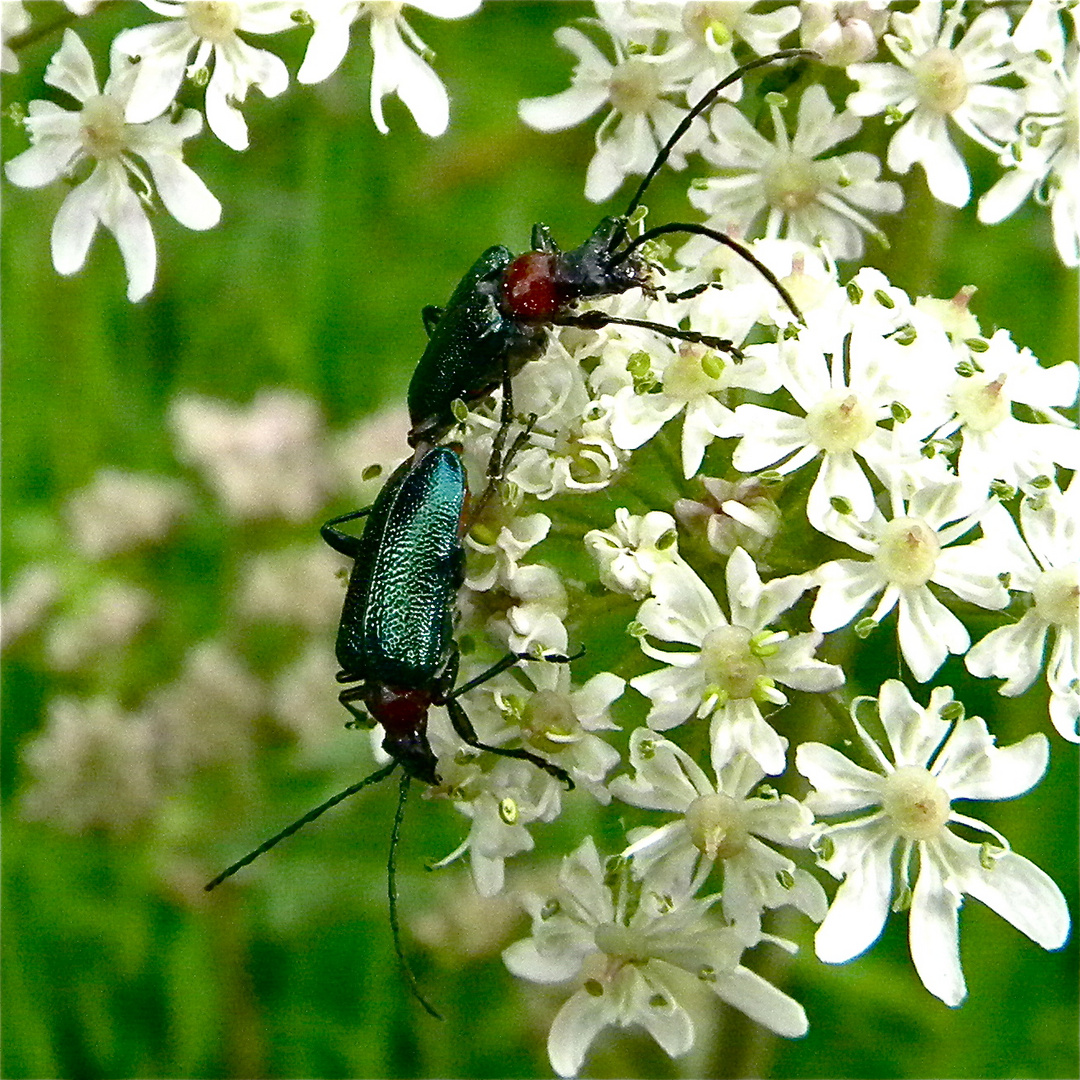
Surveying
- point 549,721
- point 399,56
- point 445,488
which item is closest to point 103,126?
point 399,56

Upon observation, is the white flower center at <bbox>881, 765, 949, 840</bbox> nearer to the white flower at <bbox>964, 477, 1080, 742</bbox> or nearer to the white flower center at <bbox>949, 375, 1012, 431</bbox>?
the white flower at <bbox>964, 477, 1080, 742</bbox>

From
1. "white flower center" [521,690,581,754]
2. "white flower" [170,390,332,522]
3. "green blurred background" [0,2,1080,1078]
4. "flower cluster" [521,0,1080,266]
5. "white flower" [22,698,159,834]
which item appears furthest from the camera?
"white flower" [170,390,332,522]

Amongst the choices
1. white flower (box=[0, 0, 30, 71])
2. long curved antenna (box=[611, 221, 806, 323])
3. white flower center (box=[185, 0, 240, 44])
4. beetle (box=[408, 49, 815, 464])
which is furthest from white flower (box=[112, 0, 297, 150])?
long curved antenna (box=[611, 221, 806, 323])

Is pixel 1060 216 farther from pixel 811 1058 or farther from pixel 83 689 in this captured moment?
pixel 83 689

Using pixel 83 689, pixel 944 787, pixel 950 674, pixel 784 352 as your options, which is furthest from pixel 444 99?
pixel 83 689

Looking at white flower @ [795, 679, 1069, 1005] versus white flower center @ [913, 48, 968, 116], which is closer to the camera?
white flower @ [795, 679, 1069, 1005]

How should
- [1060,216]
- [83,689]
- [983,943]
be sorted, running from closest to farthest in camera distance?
1. [1060,216]
2. [983,943]
3. [83,689]
